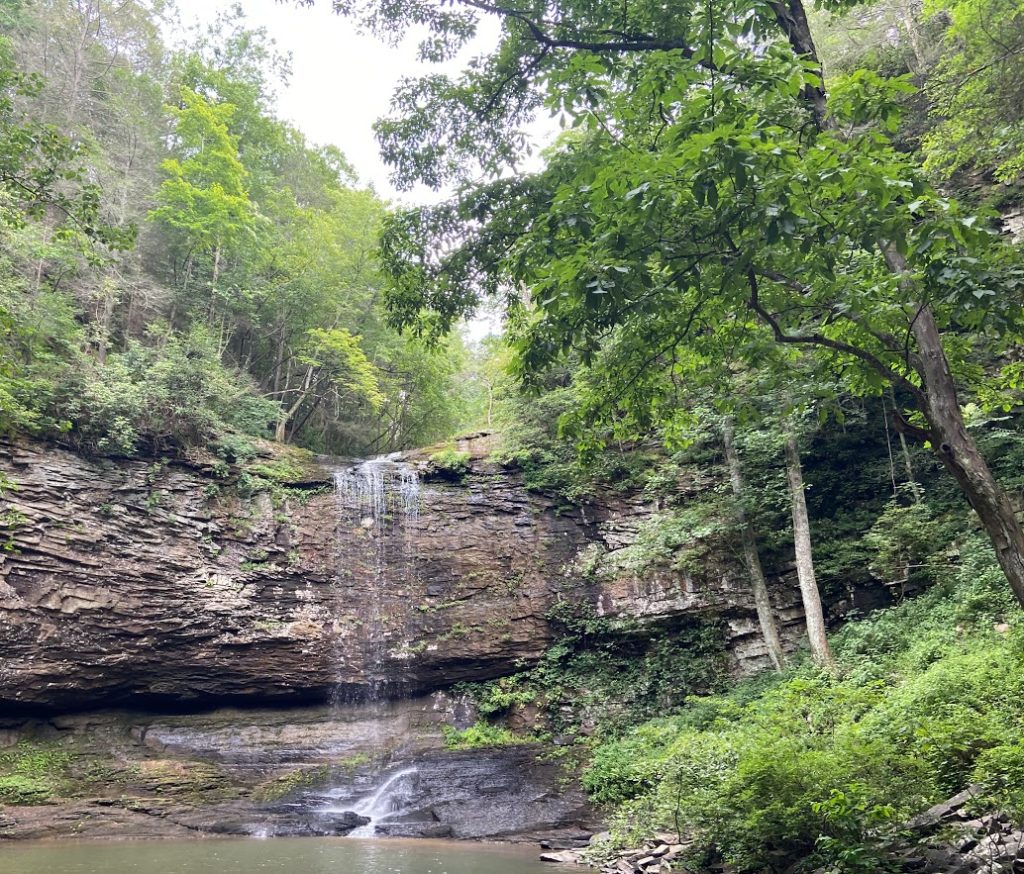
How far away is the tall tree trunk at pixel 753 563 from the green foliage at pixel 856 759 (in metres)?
3.36

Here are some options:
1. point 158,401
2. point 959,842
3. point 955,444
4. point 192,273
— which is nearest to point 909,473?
point 959,842

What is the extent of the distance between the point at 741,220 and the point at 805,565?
9405 millimetres

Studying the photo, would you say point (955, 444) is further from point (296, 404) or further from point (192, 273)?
point (192, 273)

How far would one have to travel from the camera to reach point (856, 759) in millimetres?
4934

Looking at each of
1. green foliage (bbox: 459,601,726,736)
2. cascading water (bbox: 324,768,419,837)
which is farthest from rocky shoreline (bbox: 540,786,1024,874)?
green foliage (bbox: 459,601,726,736)

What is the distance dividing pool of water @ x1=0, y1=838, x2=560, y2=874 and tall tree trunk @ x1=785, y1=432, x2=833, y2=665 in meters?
5.46

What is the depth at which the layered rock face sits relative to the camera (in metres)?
12.6

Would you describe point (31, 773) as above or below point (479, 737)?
above

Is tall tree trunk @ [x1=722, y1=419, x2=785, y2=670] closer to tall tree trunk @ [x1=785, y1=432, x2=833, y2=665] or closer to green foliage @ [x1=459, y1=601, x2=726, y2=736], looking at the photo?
tall tree trunk @ [x1=785, y1=432, x2=833, y2=665]

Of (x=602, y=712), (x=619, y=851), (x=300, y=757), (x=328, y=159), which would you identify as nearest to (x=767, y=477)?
(x=602, y=712)

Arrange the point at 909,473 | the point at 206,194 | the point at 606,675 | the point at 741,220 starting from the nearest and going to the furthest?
the point at 741,220 < the point at 909,473 < the point at 606,675 < the point at 206,194

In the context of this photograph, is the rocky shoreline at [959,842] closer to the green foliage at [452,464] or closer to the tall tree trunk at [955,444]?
the tall tree trunk at [955,444]

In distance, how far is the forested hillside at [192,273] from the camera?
13.9m

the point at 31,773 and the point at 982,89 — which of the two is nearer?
the point at 982,89
